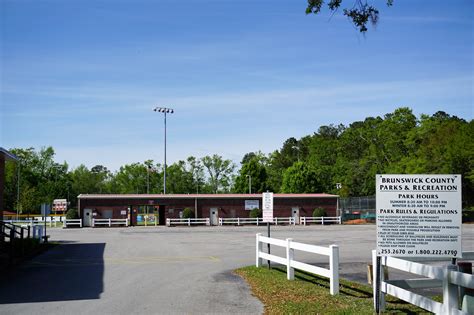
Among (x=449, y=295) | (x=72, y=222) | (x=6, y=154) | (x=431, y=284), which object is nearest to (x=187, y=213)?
(x=72, y=222)

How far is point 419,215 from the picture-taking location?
895cm

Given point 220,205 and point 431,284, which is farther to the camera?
point 220,205

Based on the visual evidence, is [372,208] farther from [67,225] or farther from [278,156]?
[278,156]

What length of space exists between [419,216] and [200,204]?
51980mm

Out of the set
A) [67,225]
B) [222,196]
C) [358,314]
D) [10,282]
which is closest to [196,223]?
[222,196]

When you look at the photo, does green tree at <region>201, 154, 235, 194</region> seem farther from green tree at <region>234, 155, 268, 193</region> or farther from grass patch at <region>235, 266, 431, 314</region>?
grass patch at <region>235, 266, 431, 314</region>

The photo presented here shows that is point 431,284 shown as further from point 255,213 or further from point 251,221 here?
point 255,213

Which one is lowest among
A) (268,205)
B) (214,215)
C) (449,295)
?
(214,215)

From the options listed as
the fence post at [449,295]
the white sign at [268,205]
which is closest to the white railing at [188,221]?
the white sign at [268,205]

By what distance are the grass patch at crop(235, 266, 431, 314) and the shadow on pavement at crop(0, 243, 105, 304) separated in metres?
3.95

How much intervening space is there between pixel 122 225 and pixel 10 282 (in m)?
43.4

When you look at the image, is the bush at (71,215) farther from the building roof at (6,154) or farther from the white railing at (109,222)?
the building roof at (6,154)

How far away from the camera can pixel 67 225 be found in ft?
180

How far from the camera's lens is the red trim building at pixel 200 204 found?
57906mm
